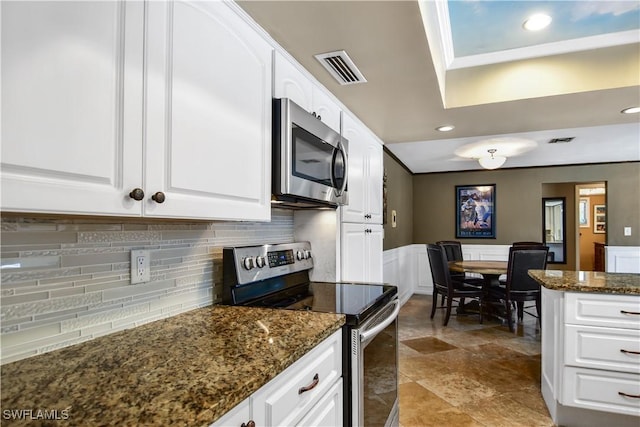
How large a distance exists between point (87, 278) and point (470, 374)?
2.86 metres

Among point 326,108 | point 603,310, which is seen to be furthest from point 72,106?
point 603,310

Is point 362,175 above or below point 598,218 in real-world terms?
above

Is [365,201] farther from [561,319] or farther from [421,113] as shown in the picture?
[561,319]

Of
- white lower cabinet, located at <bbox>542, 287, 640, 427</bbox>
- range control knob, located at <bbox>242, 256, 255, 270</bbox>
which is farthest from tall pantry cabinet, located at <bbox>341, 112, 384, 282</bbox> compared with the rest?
white lower cabinet, located at <bbox>542, 287, 640, 427</bbox>

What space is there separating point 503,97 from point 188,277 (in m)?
2.19

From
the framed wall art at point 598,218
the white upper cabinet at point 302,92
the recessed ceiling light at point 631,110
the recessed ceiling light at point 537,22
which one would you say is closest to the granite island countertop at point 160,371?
the white upper cabinet at point 302,92

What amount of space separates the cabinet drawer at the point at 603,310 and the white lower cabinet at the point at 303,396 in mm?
1526

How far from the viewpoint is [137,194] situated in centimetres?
90

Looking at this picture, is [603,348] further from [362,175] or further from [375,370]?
[362,175]

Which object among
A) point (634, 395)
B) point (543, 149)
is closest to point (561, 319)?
point (634, 395)

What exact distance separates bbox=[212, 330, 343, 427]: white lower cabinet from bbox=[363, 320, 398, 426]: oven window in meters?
0.20

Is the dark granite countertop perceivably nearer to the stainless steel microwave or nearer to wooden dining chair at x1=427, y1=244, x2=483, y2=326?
the stainless steel microwave

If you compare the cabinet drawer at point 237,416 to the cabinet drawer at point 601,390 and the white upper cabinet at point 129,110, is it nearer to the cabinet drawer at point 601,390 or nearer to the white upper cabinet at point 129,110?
the white upper cabinet at point 129,110

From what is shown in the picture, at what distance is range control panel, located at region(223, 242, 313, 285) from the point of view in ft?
5.37
